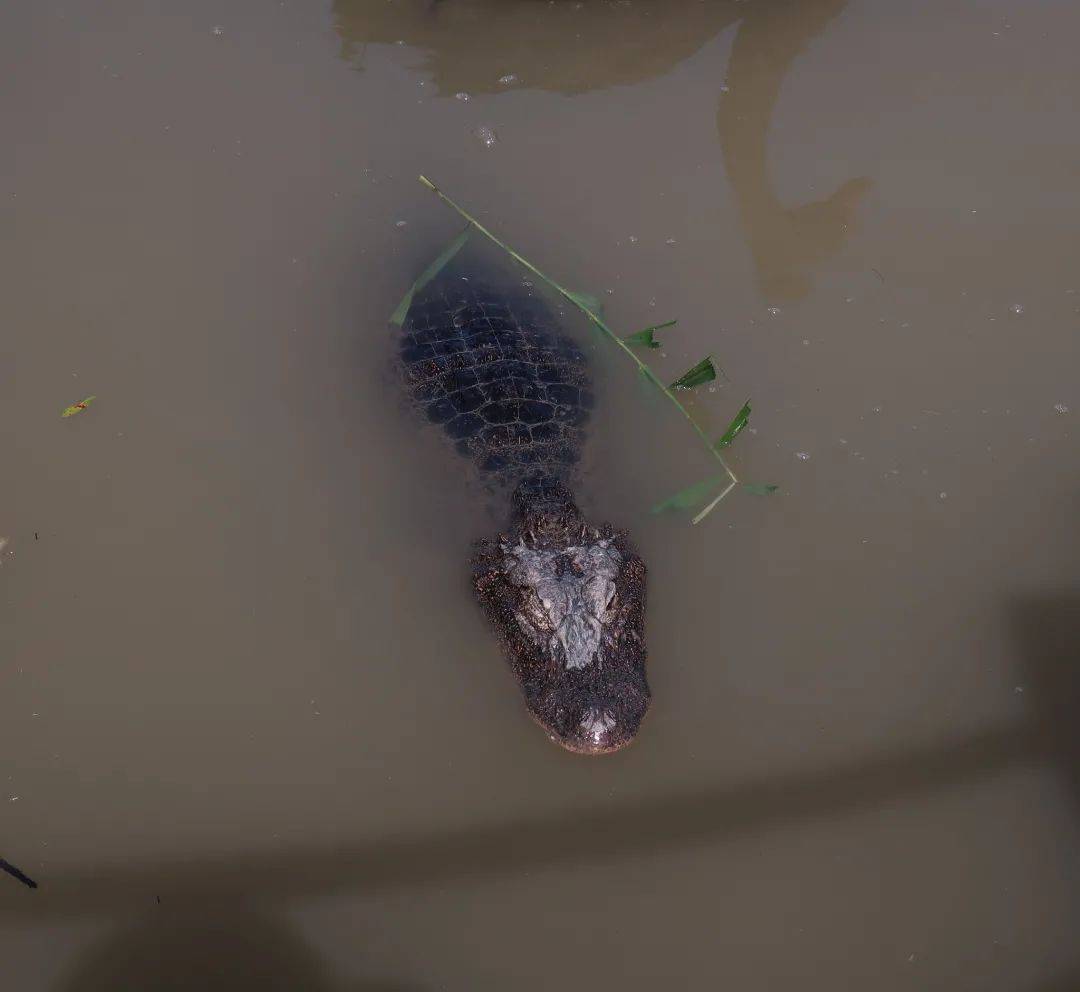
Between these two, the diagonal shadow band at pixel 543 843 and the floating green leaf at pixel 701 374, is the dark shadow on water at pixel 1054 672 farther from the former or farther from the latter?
the floating green leaf at pixel 701 374

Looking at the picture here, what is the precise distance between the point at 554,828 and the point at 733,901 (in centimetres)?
59

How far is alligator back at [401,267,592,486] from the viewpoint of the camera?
347 cm

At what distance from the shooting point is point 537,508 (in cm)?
332

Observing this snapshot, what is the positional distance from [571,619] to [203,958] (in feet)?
4.81

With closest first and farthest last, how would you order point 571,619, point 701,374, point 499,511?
point 701,374, point 571,619, point 499,511

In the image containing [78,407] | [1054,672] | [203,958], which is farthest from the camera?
[78,407]

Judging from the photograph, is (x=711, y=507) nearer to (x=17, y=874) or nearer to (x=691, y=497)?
(x=691, y=497)

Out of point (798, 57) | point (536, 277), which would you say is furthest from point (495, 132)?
point (798, 57)

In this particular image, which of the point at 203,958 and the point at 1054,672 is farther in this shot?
the point at 1054,672

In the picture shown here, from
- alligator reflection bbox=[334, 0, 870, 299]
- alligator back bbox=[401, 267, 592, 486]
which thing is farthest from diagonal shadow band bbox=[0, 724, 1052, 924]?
alligator reflection bbox=[334, 0, 870, 299]

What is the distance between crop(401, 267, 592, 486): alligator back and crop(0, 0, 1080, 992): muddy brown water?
0.44 ft

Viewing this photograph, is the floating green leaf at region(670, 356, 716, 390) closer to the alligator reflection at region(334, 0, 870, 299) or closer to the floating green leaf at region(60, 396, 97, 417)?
the alligator reflection at region(334, 0, 870, 299)

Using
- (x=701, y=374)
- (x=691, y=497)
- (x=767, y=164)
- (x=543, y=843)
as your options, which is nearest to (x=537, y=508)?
(x=691, y=497)

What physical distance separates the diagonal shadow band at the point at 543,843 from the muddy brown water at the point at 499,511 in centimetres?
1
